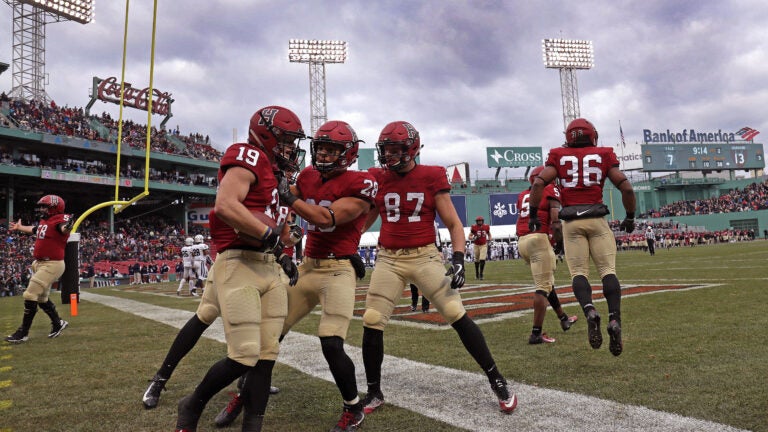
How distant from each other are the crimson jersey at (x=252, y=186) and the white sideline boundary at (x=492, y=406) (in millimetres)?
1643

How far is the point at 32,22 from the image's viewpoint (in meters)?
35.1

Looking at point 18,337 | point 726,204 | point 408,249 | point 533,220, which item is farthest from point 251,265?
point 726,204

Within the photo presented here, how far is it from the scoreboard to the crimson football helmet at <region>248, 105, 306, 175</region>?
62286 mm

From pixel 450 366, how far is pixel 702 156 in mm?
66524

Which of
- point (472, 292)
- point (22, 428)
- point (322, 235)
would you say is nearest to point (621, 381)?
point (322, 235)

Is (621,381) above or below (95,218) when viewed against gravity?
below

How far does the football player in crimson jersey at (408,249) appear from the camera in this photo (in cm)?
371

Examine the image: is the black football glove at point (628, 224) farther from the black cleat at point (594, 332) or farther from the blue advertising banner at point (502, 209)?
the blue advertising banner at point (502, 209)

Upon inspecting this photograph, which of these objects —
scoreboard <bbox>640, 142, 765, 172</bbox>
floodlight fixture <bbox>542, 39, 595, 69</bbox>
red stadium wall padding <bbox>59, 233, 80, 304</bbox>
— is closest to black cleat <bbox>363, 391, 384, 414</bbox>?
red stadium wall padding <bbox>59, 233, 80, 304</bbox>

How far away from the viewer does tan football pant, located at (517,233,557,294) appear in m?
5.92

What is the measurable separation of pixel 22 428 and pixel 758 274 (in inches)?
548

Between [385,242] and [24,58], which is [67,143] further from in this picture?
[385,242]

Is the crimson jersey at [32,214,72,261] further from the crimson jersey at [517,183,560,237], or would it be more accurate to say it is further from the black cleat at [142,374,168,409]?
the crimson jersey at [517,183,560,237]

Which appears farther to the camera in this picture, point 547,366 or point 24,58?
point 24,58
